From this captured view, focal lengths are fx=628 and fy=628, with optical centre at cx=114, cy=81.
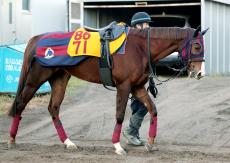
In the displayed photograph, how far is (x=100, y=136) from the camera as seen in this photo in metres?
10.3

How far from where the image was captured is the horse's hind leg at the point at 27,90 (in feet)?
31.0

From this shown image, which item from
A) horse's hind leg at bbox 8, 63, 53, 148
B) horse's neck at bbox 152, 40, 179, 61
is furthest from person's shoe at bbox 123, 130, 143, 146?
horse's hind leg at bbox 8, 63, 53, 148

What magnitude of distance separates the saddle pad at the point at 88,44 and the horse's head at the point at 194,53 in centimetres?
89

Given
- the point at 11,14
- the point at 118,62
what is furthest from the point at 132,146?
the point at 11,14

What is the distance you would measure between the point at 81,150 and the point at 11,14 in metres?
9.92

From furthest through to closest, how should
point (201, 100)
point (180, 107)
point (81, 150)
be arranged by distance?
point (201, 100), point (180, 107), point (81, 150)

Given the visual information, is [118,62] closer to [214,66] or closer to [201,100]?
[201,100]

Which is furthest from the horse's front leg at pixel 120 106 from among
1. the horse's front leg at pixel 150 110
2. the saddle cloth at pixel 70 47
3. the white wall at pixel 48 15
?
the white wall at pixel 48 15

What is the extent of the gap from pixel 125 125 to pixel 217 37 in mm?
10671

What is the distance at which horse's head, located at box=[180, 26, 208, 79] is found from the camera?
863cm

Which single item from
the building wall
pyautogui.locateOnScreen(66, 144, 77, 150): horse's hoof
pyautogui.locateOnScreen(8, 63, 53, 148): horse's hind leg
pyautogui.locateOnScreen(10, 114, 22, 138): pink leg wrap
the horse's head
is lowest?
pyautogui.locateOnScreen(66, 144, 77, 150): horse's hoof

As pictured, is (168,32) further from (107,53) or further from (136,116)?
(136,116)

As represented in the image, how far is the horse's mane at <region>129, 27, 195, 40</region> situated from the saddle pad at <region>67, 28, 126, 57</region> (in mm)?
227

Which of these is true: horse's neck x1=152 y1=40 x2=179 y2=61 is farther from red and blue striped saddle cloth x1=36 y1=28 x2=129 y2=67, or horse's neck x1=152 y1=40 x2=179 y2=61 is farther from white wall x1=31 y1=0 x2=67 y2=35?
white wall x1=31 y1=0 x2=67 y2=35
